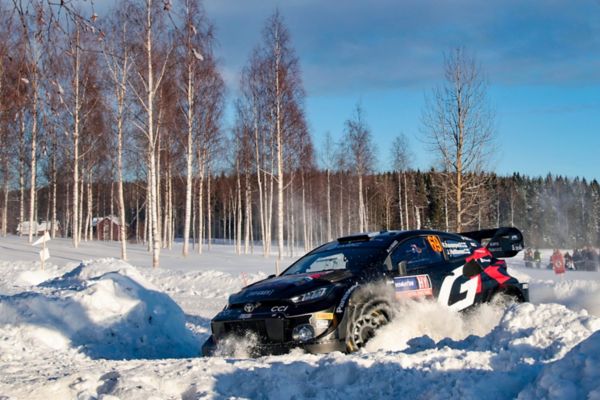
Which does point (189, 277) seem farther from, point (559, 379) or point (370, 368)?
point (559, 379)

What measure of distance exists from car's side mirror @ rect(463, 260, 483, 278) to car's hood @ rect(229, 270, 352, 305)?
68.5 inches

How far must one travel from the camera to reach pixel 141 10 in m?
23.2

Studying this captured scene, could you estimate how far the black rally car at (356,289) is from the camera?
5.92 m

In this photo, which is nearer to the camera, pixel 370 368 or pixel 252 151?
pixel 370 368

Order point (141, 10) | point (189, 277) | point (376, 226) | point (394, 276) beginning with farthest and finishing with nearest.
Answer: point (376, 226) → point (141, 10) → point (189, 277) → point (394, 276)

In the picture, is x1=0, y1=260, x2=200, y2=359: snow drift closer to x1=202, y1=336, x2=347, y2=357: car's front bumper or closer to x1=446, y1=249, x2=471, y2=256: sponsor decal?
x1=202, y1=336, x2=347, y2=357: car's front bumper

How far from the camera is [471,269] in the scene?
7.49m

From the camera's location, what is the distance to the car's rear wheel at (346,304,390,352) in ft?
19.5

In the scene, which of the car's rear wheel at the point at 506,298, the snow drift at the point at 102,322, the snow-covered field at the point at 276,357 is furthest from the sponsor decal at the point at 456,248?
the snow drift at the point at 102,322

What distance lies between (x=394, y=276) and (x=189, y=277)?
12.5m

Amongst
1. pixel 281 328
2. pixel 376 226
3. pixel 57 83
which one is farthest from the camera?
pixel 376 226

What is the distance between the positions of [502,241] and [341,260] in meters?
3.04

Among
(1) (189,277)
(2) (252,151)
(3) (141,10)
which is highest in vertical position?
(3) (141,10)

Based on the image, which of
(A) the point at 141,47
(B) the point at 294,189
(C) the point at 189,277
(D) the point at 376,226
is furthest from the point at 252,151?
(D) the point at 376,226
